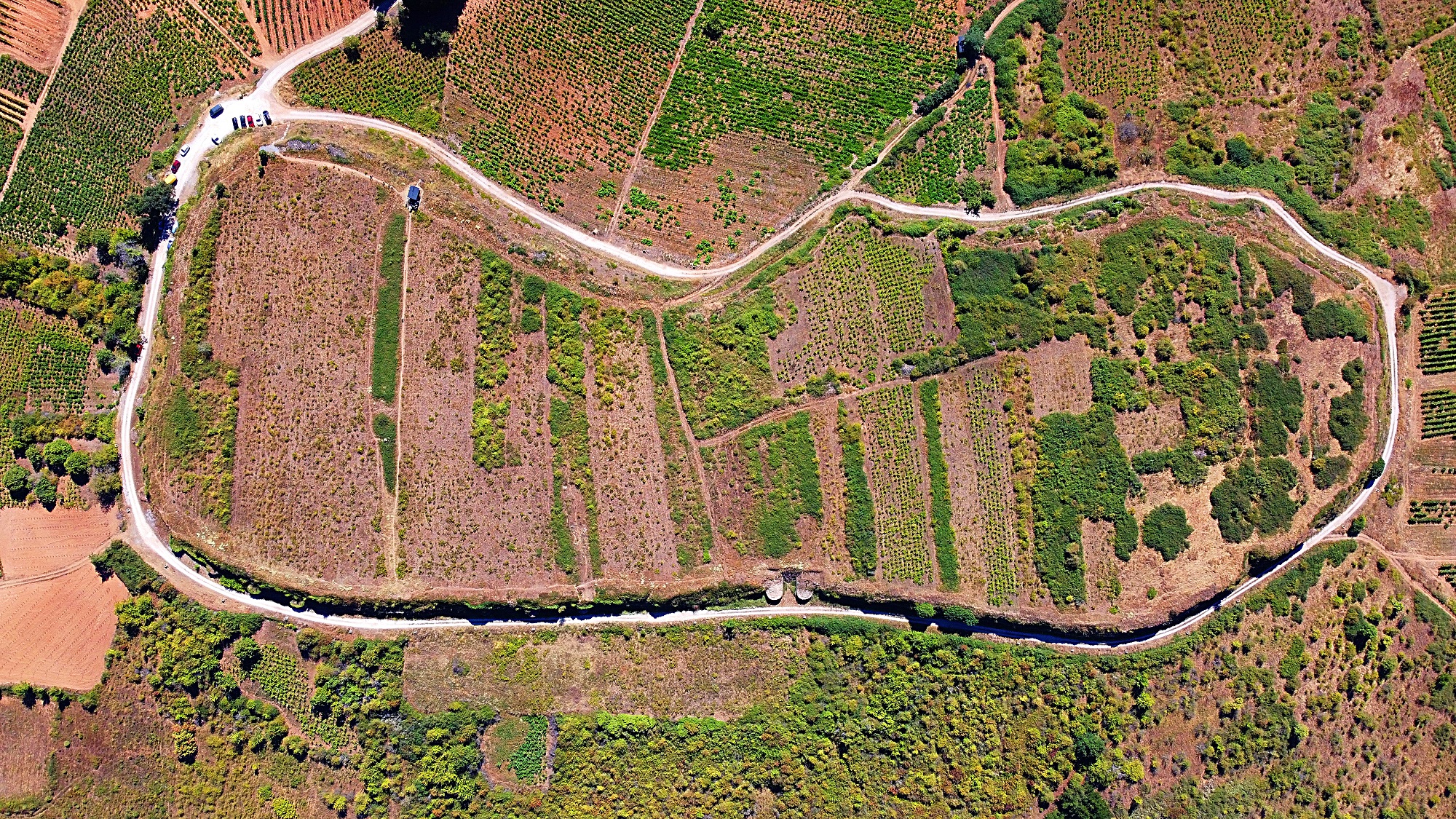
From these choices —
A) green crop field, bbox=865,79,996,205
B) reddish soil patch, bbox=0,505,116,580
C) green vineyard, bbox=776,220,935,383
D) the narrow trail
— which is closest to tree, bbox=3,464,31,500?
reddish soil patch, bbox=0,505,116,580

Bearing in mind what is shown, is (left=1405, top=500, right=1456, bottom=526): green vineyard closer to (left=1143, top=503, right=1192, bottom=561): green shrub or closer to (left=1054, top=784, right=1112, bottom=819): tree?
(left=1143, top=503, right=1192, bottom=561): green shrub

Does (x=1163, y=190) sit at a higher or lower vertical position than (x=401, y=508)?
higher

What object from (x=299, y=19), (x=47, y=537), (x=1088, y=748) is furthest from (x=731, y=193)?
(x=47, y=537)

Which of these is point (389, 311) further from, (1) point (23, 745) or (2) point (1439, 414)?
(2) point (1439, 414)

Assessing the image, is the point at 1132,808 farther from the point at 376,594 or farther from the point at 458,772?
the point at 376,594

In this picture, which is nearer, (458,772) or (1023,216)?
(458,772)

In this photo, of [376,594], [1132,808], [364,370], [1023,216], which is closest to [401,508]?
[376,594]
